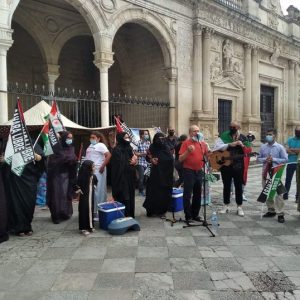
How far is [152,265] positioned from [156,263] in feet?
0.27

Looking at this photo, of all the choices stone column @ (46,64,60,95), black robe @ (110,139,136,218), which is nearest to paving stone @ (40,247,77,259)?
black robe @ (110,139,136,218)

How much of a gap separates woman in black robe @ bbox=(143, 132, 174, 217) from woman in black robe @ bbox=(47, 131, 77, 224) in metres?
1.50

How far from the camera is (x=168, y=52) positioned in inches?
563

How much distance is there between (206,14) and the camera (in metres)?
15.2

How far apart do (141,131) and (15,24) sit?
337 inches

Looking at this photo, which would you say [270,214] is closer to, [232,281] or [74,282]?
[232,281]

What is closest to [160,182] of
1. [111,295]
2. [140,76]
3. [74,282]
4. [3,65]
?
[74,282]

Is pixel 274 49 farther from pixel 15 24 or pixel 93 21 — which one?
pixel 15 24

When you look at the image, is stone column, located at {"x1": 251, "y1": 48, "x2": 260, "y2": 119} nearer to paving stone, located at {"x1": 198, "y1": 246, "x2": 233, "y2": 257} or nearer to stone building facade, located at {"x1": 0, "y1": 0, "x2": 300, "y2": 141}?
stone building facade, located at {"x1": 0, "y1": 0, "x2": 300, "y2": 141}

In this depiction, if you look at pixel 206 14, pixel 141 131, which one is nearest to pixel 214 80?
pixel 206 14

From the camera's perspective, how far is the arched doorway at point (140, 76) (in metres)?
15.0

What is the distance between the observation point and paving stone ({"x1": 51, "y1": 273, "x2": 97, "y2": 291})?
3.61 m

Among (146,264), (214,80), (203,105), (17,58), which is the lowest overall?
(146,264)

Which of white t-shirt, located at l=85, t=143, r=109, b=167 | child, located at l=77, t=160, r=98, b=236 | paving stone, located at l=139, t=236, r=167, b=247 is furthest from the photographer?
white t-shirt, located at l=85, t=143, r=109, b=167
